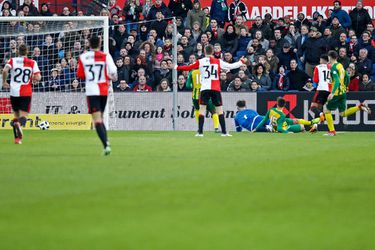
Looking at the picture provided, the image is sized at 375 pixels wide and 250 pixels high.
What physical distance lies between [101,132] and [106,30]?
11970 millimetres

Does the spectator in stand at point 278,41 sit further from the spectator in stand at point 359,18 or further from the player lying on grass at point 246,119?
the player lying on grass at point 246,119

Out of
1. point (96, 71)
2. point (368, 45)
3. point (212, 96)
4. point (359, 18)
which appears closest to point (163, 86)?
point (212, 96)

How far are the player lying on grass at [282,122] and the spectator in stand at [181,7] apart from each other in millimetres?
6267

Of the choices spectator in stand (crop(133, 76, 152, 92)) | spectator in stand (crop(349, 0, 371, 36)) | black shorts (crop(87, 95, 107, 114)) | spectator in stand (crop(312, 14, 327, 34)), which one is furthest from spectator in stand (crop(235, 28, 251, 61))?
black shorts (crop(87, 95, 107, 114))

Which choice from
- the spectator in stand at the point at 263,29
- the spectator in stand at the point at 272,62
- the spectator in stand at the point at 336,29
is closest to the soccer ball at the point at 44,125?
the spectator in stand at the point at 272,62

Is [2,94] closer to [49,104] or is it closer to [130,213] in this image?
[49,104]

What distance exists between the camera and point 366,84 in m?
29.3

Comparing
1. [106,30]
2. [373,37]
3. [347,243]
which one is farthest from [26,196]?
[373,37]

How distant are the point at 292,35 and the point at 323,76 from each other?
530 cm

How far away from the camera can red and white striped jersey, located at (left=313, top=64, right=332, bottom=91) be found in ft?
84.6

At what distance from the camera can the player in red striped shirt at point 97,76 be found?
17828 millimetres

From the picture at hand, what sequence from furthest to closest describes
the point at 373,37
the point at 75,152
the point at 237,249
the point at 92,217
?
the point at 373,37 < the point at 75,152 < the point at 92,217 < the point at 237,249

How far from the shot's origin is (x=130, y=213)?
32.3 ft

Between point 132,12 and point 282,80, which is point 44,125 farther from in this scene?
point 282,80
